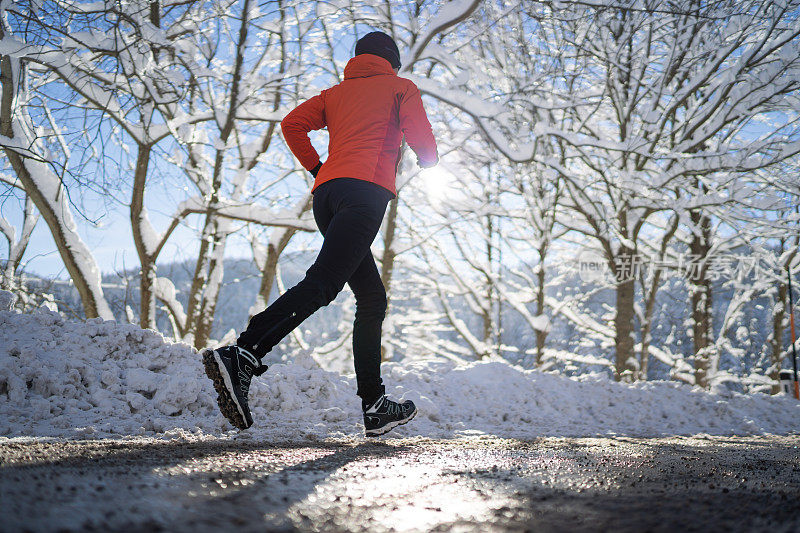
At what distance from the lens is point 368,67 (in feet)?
9.19

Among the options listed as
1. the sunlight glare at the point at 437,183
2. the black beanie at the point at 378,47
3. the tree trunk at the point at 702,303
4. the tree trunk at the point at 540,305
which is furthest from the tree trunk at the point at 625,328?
the black beanie at the point at 378,47

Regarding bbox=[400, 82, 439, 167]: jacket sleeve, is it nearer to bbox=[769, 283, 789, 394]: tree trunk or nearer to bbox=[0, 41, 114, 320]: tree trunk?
bbox=[0, 41, 114, 320]: tree trunk

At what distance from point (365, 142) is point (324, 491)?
1.77m

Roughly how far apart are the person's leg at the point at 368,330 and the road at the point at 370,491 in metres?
0.59

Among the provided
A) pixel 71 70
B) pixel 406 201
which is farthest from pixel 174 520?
pixel 406 201

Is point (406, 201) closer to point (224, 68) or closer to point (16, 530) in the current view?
point (224, 68)

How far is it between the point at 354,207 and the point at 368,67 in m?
0.90

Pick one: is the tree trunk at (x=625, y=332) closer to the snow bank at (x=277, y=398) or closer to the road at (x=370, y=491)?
the snow bank at (x=277, y=398)

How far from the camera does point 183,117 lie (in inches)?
279

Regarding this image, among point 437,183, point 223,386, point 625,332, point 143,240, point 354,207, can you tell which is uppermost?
point 437,183

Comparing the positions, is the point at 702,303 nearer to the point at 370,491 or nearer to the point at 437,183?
the point at 437,183

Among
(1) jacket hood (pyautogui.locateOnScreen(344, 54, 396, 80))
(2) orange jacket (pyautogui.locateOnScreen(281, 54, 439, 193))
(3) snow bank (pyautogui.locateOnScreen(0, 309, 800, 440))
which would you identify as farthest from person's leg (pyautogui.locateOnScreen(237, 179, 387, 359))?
(3) snow bank (pyautogui.locateOnScreen(0, 309, 800, 440))

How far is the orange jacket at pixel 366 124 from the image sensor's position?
8.48 feet

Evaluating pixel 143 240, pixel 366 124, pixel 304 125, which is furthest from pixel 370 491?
pixel 143 240
